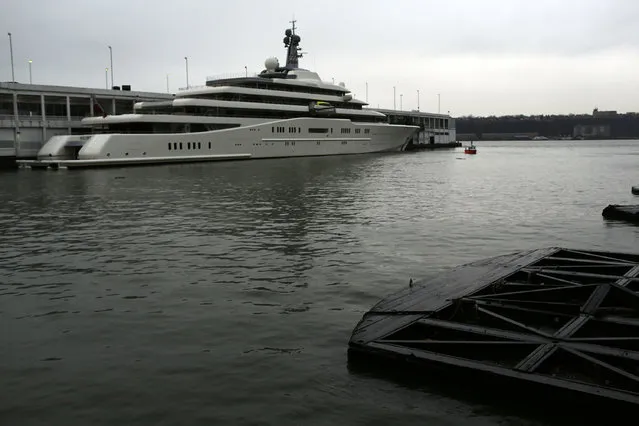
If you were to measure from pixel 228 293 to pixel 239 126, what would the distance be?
2147 inches

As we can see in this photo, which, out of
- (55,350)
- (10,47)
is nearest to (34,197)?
(55,350)

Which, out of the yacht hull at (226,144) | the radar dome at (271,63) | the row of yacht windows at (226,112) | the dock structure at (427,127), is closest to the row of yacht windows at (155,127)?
the row of yacht windows at (226,112)

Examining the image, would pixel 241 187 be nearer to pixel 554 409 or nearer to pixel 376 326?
pixel 376 326

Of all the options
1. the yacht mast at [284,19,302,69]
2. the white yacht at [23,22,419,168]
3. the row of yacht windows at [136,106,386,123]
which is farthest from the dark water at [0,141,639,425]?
the yacht mast at [284,19,302,69]

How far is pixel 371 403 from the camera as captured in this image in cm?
672

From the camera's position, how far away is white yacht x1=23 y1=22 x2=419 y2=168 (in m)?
54.1

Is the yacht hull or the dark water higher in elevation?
the yacht hull

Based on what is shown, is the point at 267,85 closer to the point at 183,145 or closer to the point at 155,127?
the point at 183,145

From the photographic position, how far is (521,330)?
802cm

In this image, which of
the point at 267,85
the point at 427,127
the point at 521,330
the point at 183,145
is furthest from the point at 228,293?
the point at 427,127

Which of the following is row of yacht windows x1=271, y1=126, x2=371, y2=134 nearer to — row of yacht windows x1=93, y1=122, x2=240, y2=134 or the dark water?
row of yacht windows x1=93, y1=122, x2=240, y2=134

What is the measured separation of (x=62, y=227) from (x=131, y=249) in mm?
5705

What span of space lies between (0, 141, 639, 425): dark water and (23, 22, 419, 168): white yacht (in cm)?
2652

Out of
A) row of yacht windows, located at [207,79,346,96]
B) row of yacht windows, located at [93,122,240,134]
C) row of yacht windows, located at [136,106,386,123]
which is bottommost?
row of yacht windows, located at [93,122,240,134]
